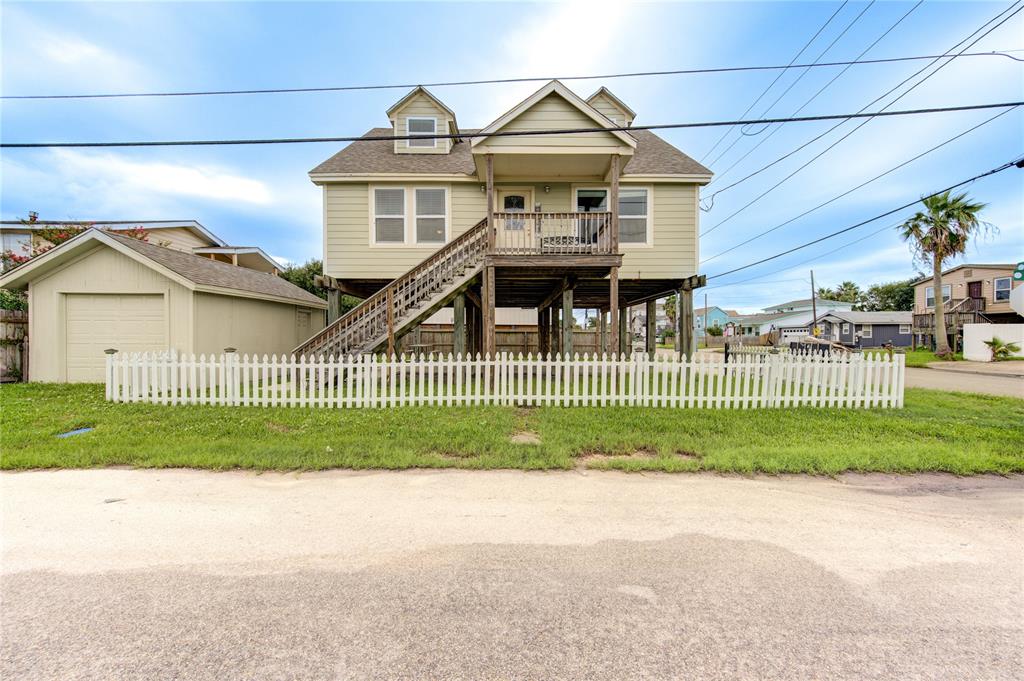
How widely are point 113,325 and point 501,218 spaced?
34.2 feet

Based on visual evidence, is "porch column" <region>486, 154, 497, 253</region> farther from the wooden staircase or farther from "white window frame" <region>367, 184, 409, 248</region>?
"white window frame" <region>367, 184, 409, 248</region>

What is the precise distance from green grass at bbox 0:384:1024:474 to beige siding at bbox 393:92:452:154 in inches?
363

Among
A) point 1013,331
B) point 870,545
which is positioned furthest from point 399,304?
point 1013,331

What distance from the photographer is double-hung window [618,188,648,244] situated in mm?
13172

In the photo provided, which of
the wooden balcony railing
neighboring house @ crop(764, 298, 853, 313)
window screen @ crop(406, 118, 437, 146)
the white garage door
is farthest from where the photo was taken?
neighboring house @ crop(764, 298, 853, 313)

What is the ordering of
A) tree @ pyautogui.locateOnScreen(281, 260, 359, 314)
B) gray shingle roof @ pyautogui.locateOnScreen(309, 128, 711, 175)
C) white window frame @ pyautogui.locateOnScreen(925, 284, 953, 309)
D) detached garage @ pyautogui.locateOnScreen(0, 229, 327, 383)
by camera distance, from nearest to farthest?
detached garage @ pyautogui.locateOnScreen(0, 229, 327, 383) < gray shingle roof @ pyautogui.locateOnScreen(309, 128, 711, 175) < tree @ pyautogui.locateOnScreen(281, 260, 359, 314) < white window frame @ pyautogui.locateOnScreen(925, 284, 953, 309)

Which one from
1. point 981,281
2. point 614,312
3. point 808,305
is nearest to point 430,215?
point 614,312

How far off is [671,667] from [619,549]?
1180 millimetres

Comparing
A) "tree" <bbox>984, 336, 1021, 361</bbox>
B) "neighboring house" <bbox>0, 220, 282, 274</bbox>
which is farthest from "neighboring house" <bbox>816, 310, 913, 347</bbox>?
"neighboring house" <bbox>0, 220, 282, 274</bbox>

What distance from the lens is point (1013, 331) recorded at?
2500 centimetres

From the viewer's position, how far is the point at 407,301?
1104cm

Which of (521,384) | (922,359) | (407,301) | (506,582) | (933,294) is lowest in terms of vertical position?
(506,582)

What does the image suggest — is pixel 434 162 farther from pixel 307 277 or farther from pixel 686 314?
pixel 307 277

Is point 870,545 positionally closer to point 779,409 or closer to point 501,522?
point 501,522
